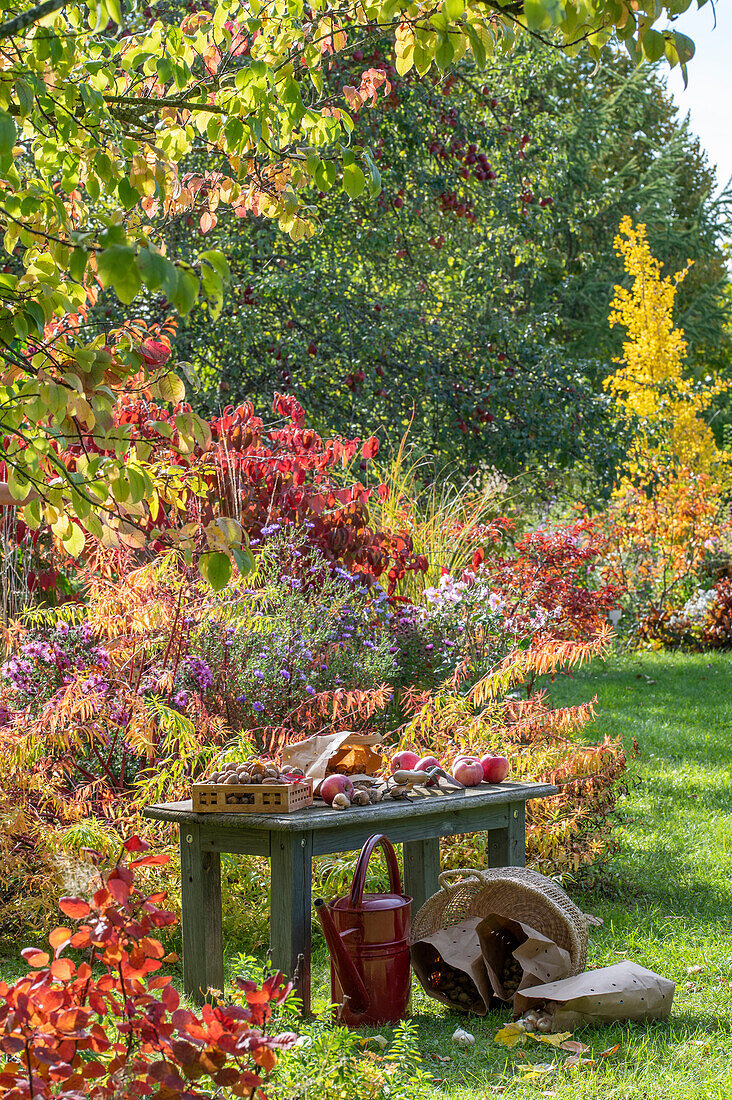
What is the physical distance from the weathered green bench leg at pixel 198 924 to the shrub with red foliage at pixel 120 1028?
162cm

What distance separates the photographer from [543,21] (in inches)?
68.4

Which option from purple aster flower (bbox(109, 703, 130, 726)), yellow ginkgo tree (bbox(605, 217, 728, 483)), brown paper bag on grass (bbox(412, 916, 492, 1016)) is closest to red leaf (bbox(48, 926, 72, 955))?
brown paper bag on grass (bbox(412, 916, 492, 1016))

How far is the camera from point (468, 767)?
4.07m

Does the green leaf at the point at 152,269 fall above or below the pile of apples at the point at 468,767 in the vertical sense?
above

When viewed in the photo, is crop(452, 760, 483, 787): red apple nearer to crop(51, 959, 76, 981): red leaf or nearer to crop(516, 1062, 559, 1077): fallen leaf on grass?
crop(516, 1062, 559, 1077): fallen leaf on grass

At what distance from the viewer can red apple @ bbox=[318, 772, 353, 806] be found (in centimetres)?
362

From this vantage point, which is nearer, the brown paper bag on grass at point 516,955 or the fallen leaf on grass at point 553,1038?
the fallen leaf on grass at point 553,1038

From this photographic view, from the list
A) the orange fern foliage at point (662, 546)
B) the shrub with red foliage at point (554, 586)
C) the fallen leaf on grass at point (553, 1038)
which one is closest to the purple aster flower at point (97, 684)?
the fallen leaf on grass at point (553, 1038)

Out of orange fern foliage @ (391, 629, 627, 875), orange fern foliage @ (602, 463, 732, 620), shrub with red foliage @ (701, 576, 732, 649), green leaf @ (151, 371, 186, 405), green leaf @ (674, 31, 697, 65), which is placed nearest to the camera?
green leaf @ (674, 31, 697, 65)

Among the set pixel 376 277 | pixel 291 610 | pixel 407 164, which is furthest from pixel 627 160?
pixel 291 610

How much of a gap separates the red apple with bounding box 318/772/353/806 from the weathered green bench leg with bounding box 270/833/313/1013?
0.71 feet

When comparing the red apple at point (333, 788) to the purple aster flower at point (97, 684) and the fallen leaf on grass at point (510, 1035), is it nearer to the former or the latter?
the fallen leaf on grass at point (510, 1035)

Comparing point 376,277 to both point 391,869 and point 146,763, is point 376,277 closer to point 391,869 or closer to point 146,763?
point 146,763

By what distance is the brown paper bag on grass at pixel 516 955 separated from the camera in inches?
138
